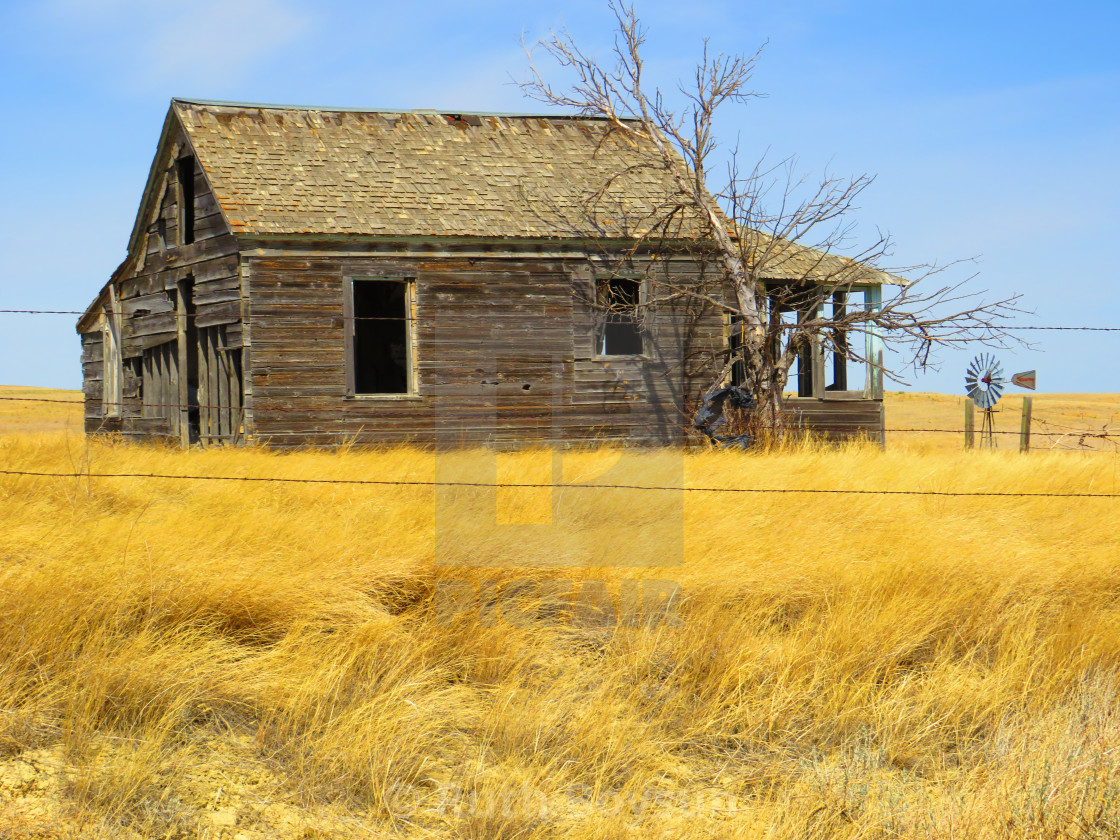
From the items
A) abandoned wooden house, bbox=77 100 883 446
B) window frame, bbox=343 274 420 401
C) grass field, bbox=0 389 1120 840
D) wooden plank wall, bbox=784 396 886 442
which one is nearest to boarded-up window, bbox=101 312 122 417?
abandoned wooden house, bbox=77 100 883 446

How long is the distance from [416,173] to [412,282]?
181cm

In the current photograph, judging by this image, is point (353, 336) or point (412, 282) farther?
point (412, 282)

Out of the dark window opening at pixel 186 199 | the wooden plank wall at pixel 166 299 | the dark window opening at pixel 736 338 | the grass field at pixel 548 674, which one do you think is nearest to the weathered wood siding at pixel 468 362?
the dark window opening at pixel 736 338

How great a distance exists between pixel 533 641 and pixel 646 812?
1.23 m

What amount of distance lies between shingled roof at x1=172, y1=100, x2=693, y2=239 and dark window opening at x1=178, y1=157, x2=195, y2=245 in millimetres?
844

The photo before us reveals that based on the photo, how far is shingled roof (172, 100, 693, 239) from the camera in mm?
12641

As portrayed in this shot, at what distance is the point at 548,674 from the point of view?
4277 mm

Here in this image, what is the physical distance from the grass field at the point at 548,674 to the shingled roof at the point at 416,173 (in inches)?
270

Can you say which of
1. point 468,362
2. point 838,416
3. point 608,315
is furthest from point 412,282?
point 838,416

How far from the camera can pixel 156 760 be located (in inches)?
132

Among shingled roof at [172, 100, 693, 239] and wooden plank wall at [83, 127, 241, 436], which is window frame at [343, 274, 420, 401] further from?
wooden plank wall at [83, 127, 241, 436]

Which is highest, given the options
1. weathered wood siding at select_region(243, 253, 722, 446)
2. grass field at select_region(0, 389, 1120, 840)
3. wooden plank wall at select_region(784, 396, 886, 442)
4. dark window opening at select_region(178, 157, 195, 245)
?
dark window opening at select_region(178, 157, 195, 245)

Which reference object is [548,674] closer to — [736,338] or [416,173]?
[416,173]

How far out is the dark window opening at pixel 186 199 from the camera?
14000 millimetres
